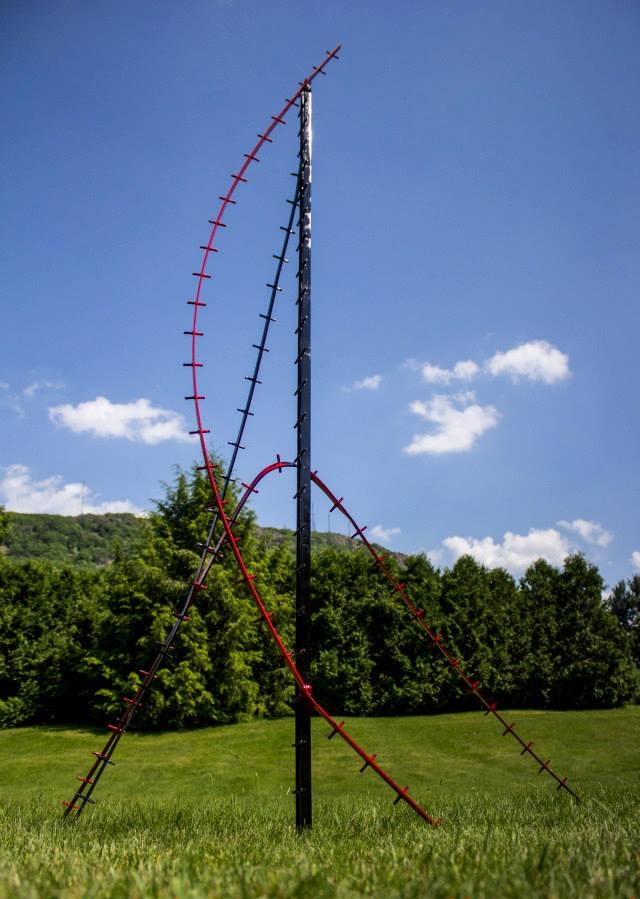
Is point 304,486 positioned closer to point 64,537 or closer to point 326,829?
point 326,829

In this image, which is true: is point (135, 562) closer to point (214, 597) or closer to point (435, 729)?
point (214, 597)

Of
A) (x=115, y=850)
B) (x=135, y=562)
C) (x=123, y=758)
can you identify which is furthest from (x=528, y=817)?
(x=135, y=562)

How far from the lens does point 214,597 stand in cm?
2117

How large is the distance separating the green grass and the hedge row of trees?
11.7ft

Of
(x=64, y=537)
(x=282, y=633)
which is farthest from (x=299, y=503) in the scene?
(x=64, y=537)

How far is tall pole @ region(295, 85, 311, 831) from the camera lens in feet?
18.4

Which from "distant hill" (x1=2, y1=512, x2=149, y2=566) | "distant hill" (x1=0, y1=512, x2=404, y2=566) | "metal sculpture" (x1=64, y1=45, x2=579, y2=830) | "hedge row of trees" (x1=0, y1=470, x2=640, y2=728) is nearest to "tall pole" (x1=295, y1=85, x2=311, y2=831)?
"metal sculpture" (x1=64, y1=45, x2=579, y2=830)

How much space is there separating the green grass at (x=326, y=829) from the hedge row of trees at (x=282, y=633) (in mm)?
3567

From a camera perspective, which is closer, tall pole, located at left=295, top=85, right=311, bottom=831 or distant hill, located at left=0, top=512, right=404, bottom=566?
tall pole, located at left=295, top=85, right=311, bottom=831

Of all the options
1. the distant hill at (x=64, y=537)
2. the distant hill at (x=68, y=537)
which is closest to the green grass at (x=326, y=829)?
the distant hill at (x=68, y=537)

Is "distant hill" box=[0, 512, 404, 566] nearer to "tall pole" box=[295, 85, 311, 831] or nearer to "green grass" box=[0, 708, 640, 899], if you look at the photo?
"green grass" box=[0, 708, 640, 899]

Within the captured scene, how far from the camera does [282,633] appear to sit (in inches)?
910

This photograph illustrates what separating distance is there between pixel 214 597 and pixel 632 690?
15535 mm

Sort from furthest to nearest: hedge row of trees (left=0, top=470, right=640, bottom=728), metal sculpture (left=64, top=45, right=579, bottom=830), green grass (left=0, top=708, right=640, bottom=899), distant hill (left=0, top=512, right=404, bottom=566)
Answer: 1. distant hill (left=0, top=512, right=404, bottom=566)
2. hedge row of trees (left=0, top=470, right=640, bottom=728)
3. metal sculpture (left=64, top=45, right=579, bottom=830)
4. green grass (left=0, top=708, right=640, bottom=899)
